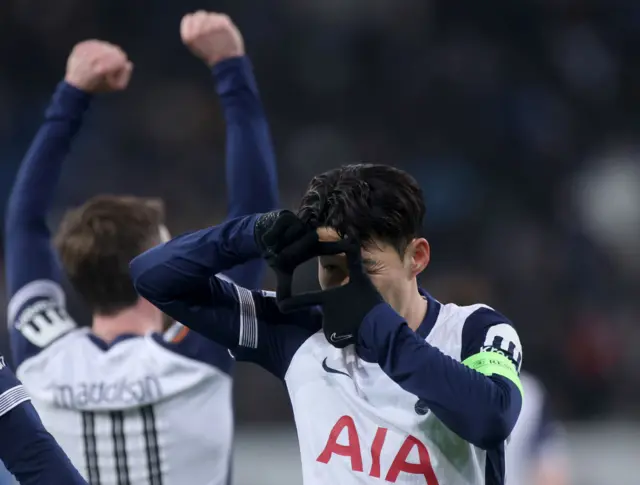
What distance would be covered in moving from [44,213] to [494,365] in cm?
146

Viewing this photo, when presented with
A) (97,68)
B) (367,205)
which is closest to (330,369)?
(367,205)

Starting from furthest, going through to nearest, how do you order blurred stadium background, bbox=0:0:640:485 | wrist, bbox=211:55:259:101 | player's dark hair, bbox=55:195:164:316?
1. blurred stadium background, bbox=0:0:640:485
2. wrist, bbox=211:55:259:101
3. player's dark hair, bbox=55:195:164:316

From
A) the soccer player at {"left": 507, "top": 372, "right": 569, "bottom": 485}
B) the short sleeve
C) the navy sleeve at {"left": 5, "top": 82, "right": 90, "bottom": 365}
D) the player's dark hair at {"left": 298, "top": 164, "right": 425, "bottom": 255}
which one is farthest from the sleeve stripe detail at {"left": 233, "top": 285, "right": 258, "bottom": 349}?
the soccer player at {"left": 507, "top": 372, "right": 569, "bottom": 485}

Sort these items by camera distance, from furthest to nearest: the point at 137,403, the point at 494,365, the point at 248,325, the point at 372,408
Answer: the point at 137,403 < the point at 248,325 < the point at 372,408 < the point at 494,365

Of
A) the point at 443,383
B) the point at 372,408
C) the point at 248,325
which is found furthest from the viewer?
the point at 248,325

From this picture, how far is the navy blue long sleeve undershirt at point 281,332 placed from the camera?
2078 millimetres

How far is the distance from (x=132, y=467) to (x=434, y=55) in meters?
6.39

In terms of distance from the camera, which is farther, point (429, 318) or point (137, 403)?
point (137, 403)

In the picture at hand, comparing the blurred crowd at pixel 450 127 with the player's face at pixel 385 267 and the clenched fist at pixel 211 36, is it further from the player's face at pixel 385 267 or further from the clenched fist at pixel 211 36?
the player's face at pixel 385 267

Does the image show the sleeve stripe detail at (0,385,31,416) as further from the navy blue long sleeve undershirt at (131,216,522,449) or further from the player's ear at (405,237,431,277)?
the player's ear at (405,237,431,277)

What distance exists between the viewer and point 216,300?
8.06ft

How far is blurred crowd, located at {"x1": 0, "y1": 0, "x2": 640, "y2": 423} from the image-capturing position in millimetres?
7500

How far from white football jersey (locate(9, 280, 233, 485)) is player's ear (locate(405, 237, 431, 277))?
0.77 m

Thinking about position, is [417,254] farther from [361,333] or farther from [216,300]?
[216,300]
